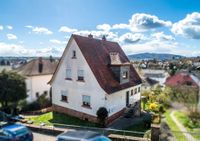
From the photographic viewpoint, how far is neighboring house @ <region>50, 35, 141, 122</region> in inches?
958

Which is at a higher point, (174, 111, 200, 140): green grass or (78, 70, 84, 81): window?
(78, 70, 84, 81): window

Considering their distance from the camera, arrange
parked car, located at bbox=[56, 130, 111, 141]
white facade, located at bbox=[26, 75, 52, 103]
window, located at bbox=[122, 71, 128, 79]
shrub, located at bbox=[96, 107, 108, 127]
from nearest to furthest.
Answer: parked car, located at bbox=[56, 130, 111, 141] < shrub, located at bbox=[96, 107, 108, 127] < window, located at bbox=[122, 71, 128, 79] < white facade, located at bbox=[26, 75, 52, 103]

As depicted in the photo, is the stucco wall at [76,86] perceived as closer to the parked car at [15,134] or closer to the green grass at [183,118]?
the green grass at [183,118]

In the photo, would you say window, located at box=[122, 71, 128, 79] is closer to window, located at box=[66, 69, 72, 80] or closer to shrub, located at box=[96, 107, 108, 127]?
shrub, located at box=[96, 107, 108, 127]

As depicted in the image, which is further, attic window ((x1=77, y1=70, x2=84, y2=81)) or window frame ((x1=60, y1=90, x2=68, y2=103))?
window frame ((x1=60, y1=90, x2=68, y2=103))

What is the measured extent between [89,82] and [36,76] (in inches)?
746

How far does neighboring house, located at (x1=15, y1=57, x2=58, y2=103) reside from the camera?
39.3 metres

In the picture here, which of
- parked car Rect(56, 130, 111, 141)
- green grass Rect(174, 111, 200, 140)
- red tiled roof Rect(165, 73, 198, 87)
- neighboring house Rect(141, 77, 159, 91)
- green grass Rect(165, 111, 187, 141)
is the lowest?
green grass Rect(174, 111, 200, 140)

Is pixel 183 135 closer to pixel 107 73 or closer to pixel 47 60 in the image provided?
pixel 107 73

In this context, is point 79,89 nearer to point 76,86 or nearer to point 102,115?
point 76,86

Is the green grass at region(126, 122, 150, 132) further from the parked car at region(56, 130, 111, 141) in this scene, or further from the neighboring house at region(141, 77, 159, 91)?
the neighboring house at region(141, 77, 159, 91)

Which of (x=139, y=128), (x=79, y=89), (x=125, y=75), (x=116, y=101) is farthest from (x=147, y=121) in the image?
(x=79, y=89)

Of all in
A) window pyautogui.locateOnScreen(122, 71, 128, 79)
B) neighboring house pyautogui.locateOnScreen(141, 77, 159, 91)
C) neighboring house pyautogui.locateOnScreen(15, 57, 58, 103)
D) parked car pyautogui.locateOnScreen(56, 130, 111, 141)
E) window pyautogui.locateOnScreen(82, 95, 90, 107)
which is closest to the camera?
parked car pyautogui.locateOnScreen(56, 130, 111, 141)

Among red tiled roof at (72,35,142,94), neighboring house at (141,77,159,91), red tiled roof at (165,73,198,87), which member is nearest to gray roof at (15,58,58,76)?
red tiled roof at (72,35,142,94)
